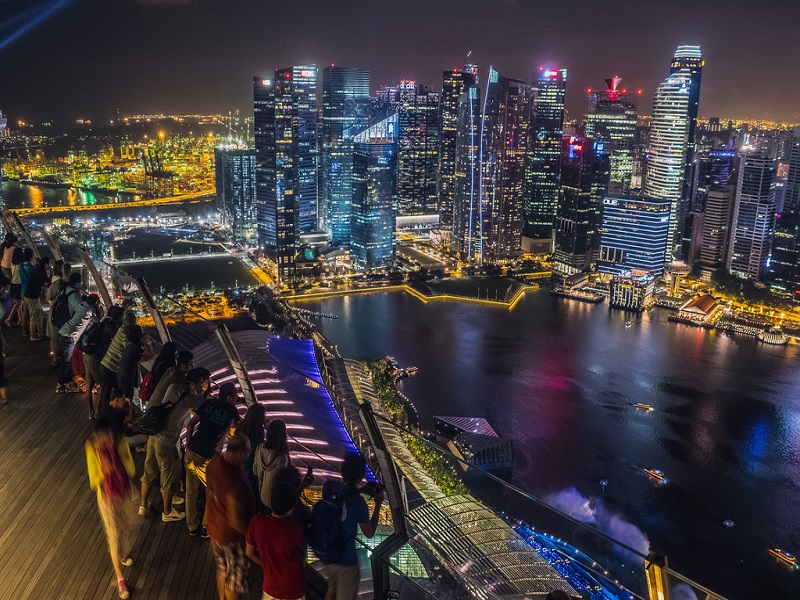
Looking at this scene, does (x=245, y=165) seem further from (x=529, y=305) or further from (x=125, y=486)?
(x=125, y=486)

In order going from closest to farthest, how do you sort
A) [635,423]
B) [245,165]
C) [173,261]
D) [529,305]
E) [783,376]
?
[635,423] < [783,376] < [529,305] < [173,261] < [245,165]

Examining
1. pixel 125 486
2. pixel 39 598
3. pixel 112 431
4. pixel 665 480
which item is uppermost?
pixel 112 431

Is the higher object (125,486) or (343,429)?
(125,486)

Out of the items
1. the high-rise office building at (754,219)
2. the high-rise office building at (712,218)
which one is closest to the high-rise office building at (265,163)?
the high-rise office building at (712,218)

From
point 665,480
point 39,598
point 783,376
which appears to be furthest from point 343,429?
point 783,376

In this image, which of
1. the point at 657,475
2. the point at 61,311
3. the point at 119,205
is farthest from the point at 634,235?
the point at 119,205

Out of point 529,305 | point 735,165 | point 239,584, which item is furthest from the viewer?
point 735,165

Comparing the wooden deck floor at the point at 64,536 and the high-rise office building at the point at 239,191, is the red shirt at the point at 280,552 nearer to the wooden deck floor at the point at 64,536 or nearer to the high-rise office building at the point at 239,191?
the wooden deck floor at the point at 64,536

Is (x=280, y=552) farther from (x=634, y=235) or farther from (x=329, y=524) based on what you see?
(x=634, y=235)
